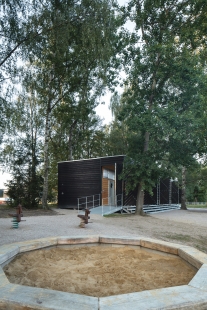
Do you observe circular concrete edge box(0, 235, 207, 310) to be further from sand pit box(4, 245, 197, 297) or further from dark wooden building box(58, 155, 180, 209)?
dark wooden building box(58, 155, 180, 209)

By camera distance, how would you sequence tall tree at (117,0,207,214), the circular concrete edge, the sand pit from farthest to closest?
tall tree at (117,0,207,214) → the sand pit → the circular concrete edge

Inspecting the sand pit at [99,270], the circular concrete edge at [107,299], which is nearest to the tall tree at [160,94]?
the sand pit at [99,270]

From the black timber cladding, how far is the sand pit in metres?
11.1

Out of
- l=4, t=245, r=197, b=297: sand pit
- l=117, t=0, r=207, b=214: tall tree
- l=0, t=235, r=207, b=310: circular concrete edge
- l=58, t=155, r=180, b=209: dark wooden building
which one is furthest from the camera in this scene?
l=58, t=155, r=180, b=209: dark wooden building

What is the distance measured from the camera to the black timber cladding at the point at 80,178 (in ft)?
53.9

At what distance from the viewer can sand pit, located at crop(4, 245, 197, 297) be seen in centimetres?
334

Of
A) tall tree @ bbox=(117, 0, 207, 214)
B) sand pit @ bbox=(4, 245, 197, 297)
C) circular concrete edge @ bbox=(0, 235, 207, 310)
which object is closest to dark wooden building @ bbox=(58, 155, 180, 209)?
tall tree @ bbox=(117, 0, 207, 214)

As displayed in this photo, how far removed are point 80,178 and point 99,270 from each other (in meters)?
13.5

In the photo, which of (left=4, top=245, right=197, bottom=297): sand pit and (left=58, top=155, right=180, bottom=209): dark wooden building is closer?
(left=4, top=245, right=197, bottom=297): sand pit

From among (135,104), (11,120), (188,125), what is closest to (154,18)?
(135,104)

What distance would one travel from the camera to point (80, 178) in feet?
57.1

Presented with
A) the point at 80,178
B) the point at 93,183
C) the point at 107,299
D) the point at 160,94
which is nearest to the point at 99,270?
the point at 107,299

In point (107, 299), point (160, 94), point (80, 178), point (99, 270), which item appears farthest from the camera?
point (80, 178)

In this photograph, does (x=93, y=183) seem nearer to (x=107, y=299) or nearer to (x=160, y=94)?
(x=160, y=94)
